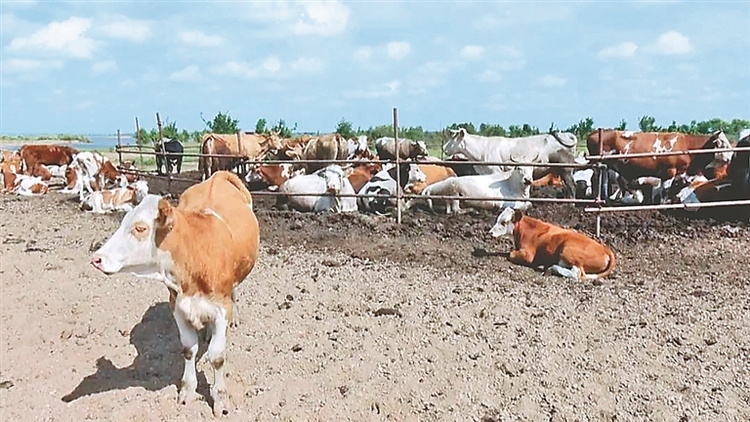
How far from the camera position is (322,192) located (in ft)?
40.3

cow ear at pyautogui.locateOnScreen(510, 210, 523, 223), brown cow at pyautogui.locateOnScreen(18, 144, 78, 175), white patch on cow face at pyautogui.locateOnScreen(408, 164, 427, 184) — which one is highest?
brown cow at pyautogui.locateOnScreen(18, 144, 78, 175)

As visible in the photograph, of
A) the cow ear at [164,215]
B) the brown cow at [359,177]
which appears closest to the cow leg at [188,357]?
the cow ear at [164,215]

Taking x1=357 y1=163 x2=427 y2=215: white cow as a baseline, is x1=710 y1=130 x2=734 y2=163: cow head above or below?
above

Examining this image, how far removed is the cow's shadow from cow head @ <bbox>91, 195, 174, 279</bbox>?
1.30m

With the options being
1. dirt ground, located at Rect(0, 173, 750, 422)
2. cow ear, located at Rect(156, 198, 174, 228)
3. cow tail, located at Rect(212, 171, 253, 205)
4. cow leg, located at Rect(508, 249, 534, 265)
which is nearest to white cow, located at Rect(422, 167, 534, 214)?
dirt ground, located at Rect(0, 173, 750, 422)

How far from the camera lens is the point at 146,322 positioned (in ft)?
21.9

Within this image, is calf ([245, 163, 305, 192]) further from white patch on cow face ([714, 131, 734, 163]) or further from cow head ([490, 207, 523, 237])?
white patch on cow face ([714, 131, 734, 163])

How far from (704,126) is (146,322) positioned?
4071cm

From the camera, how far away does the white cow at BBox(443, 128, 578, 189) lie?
13.8 meters

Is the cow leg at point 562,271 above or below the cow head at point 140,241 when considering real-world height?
below

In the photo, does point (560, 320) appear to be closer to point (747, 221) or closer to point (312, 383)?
point (312, 383)

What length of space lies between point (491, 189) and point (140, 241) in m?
8.05

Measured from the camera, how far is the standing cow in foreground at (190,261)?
4.34 metres

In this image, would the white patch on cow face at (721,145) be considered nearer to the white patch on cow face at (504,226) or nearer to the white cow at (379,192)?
the white patch on cow face at (504,226)
